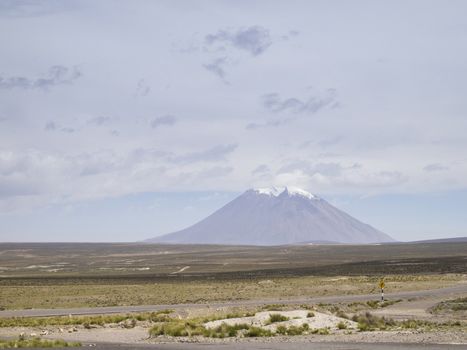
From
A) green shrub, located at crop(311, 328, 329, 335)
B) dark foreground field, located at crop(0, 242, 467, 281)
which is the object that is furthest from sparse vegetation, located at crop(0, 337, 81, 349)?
dark foreground field, located at crop(0, 242, 467, 281)

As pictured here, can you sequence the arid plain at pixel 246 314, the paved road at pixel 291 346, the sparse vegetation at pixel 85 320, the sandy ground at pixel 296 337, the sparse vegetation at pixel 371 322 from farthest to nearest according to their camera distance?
the sparse vegetation at pixel 85 320 → the sparse vegetation at pixel 371 322 → the arid plain at pixel 246 314 → the sandy ground at pixel 296 337 → the paved road at pixel 291 346

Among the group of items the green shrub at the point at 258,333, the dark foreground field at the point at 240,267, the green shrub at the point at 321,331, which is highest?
the green shrub at the point at 258,333

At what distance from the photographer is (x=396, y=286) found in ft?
176

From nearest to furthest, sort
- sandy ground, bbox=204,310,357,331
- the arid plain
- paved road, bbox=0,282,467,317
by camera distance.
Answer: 1. the arid plain
2. sandy ground, bbox=204,310,357,331
3. paved road, bbox=0,282,467,317

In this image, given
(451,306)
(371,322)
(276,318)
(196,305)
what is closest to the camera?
(371,322)

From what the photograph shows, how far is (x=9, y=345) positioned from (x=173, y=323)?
738cm

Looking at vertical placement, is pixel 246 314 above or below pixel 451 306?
above

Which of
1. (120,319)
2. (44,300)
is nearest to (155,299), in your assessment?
(44,300)

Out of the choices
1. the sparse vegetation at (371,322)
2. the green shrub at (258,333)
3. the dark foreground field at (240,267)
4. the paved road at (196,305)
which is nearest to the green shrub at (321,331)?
the sparse vegetation at (371,322)

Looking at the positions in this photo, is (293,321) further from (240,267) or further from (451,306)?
(240,267)

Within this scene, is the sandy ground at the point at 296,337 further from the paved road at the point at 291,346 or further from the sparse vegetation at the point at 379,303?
the sparse vegetation at the point at 379,303

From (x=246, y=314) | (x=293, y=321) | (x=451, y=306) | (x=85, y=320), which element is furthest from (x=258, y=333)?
(x=451, y=306)

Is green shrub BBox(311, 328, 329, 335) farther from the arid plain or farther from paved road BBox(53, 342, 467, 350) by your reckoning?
paved road BBox(53, 342, 467, 350)

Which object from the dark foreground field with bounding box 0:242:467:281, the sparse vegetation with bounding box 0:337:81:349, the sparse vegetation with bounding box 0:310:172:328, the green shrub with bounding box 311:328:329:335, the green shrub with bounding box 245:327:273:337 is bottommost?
the dark foreground field with bounding box 0:242:467:281
